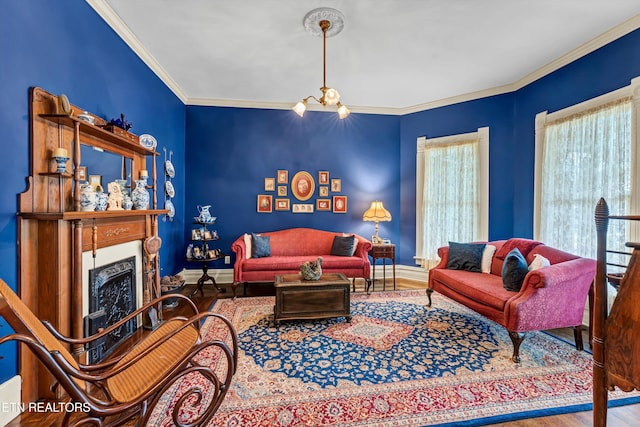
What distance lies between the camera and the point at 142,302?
308cm

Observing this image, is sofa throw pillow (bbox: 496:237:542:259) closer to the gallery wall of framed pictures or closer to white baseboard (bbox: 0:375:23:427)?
the gallery wall of framed pictures

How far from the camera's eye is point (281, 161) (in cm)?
514

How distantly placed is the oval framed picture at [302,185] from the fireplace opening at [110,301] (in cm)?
279

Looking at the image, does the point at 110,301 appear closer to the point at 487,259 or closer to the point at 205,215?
the point at 205,215

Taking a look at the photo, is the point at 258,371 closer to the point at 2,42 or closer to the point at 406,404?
the point at 406,404

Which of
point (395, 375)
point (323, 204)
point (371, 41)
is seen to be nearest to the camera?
point (395, 375)

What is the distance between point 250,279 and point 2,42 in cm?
325

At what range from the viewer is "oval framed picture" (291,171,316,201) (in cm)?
517

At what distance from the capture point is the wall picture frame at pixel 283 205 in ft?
16.9


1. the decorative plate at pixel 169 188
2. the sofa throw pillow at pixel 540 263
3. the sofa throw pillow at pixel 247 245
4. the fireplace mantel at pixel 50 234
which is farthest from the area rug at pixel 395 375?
the decorative plate at pixel 169 188

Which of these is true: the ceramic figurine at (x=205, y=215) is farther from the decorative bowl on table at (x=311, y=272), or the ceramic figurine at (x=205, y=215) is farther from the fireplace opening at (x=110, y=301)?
the decorative bowl on table at (x=311, y=272)

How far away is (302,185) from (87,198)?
11.1ft

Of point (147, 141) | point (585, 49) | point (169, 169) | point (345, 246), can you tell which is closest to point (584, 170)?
point (585, 49)

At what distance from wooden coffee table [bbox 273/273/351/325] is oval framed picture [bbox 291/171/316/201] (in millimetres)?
2237
